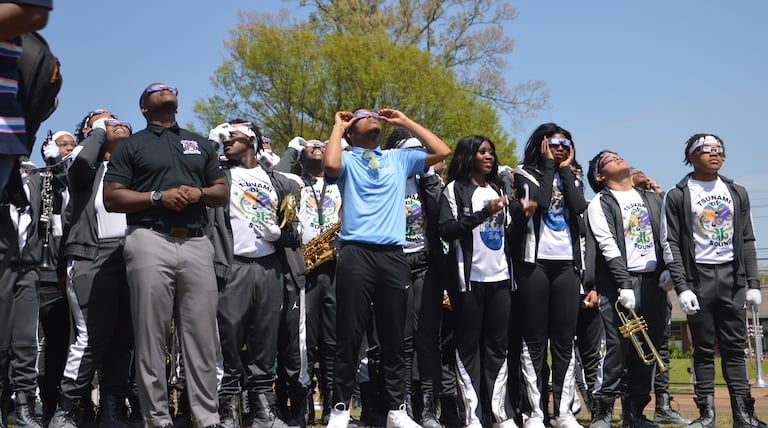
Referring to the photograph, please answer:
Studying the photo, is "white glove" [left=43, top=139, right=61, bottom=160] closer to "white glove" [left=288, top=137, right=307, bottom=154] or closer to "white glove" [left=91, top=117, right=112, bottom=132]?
"white glove" [left=91, top=117, right=112, bottom=132]

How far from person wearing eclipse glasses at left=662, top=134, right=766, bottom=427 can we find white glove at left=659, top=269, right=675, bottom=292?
21 cm

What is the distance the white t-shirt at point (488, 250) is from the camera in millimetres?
8008

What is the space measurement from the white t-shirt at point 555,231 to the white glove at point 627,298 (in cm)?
66

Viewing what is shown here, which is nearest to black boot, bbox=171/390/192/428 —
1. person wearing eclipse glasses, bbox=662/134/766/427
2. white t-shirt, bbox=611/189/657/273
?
white t-shirt, bbox=611/189/657/273

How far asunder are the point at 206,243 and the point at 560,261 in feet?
10.4

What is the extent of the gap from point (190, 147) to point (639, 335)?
4.53 meters

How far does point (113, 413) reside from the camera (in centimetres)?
748

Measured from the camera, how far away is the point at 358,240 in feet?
24.7

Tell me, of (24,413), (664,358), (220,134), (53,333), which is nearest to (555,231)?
(664,358)

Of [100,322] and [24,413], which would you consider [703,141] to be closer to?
[100,322]

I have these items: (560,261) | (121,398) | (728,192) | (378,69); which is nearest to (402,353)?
(560,261)

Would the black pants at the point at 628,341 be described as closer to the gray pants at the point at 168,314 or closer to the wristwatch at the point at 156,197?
the gray pants at the point at 168,314

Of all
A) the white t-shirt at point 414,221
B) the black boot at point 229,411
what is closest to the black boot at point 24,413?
the black boot at point 229,411

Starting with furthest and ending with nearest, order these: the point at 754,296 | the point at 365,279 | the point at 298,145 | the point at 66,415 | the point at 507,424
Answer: the point at 298,145 < the point at 754,296 < the point at 507,424 < the point at 365,279 < the point at 66,415
